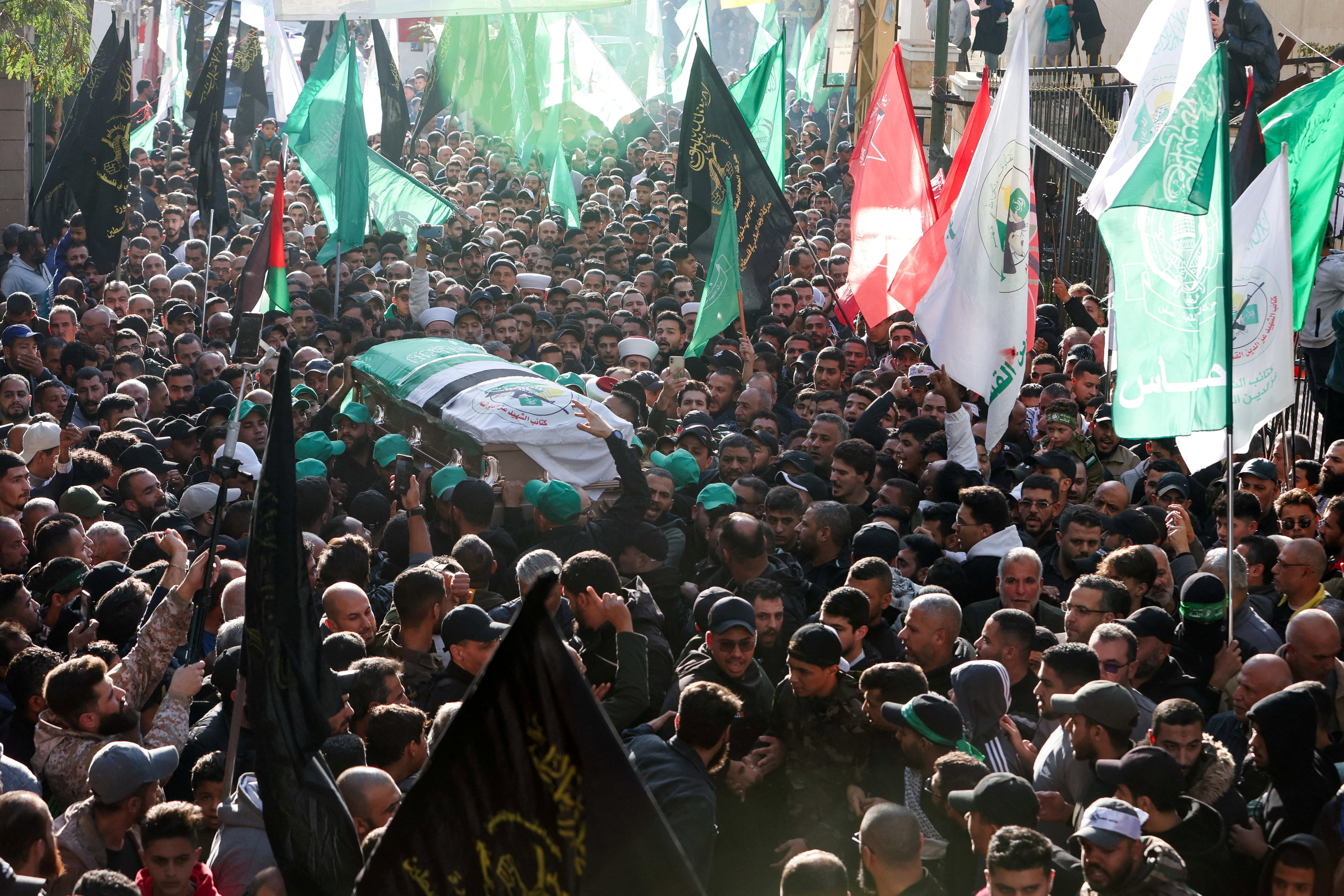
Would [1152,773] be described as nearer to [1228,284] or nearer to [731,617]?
[731,617]

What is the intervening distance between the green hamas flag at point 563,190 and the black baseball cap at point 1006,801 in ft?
44.4

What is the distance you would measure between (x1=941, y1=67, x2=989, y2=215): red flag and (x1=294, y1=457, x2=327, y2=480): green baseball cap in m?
4.88

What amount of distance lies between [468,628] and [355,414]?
168 inches

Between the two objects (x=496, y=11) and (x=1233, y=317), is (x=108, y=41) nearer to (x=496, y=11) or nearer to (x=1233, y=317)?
(x=496, y=11)

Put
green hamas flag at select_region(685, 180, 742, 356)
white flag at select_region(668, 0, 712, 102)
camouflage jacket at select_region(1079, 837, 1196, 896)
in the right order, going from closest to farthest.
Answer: camouflage jacket at select_region(1079, 837, 1196, 896) → green hamas flag at select_region(685, 180, 742, 356) → white flag at select_region(668, 0, 712, 102)

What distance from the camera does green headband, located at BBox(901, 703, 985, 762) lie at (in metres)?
4.28

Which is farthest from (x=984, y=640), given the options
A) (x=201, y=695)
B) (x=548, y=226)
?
(x=548, y=226)

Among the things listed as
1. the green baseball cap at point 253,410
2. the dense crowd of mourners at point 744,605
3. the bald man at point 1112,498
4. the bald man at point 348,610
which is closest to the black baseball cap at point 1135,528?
the dense crowd of mourners at point 744,605

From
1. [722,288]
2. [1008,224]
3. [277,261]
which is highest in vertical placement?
[1008,224]

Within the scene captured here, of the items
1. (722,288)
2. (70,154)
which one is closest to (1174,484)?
(722,288)

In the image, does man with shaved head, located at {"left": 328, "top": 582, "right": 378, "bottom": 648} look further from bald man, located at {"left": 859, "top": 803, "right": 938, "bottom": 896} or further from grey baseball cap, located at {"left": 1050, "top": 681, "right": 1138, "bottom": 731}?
grey baseball cap, located at {"left": 1050, "top": 681, "right": 1138, "bottom": 731}

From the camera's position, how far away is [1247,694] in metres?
4.98

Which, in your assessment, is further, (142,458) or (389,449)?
(389,449)

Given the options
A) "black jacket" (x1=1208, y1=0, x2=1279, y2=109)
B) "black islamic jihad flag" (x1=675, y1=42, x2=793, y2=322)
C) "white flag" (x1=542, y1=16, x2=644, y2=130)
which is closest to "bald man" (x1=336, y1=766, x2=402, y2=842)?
"black islamic jihad flag" (x1=675, y1=42, x2=793, y2=322)
